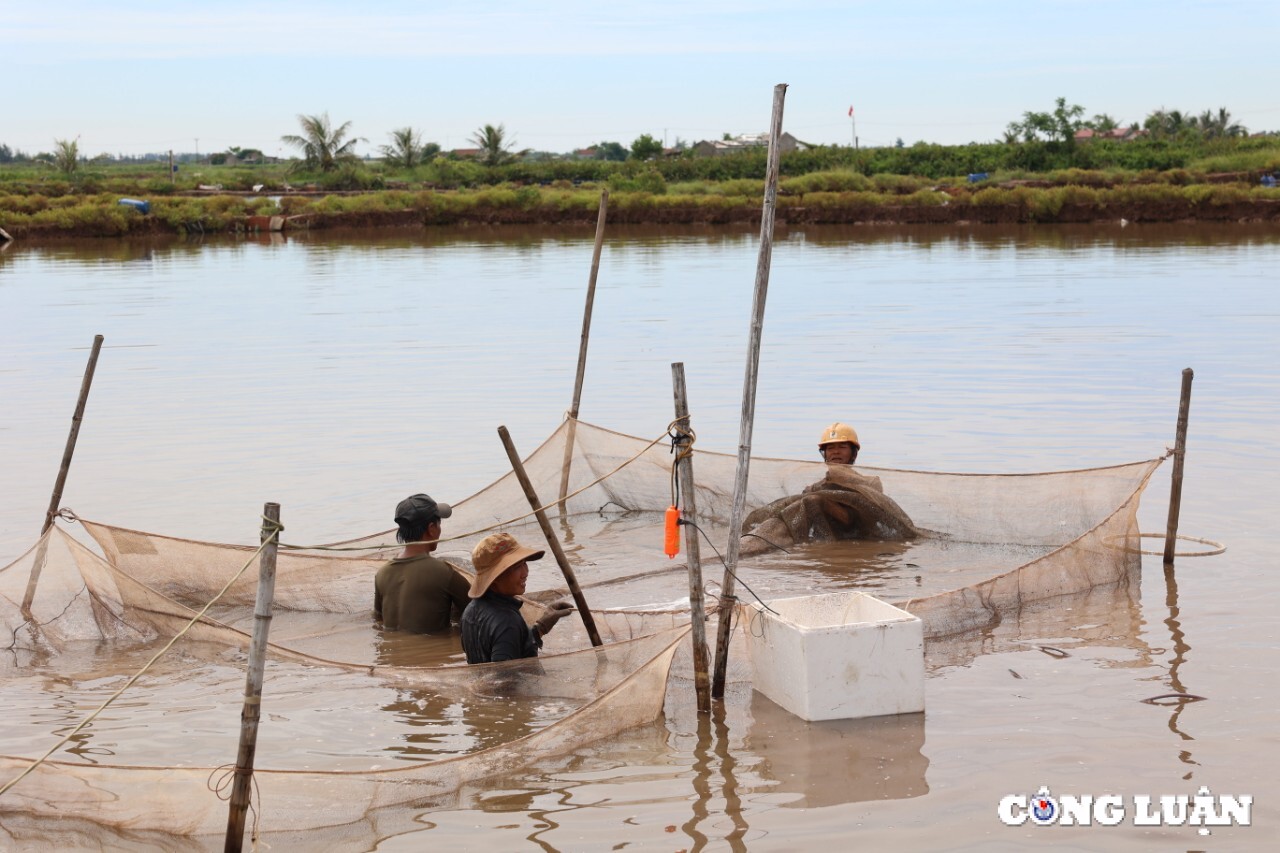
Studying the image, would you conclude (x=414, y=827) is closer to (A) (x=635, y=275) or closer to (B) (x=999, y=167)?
(A) (x=635, y=275)

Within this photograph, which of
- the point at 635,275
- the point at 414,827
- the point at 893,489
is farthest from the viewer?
the point at 635,275

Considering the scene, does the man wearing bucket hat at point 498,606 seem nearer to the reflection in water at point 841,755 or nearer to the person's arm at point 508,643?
the person's arm at point 508,643

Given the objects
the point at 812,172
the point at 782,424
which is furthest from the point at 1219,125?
the point at 782,424

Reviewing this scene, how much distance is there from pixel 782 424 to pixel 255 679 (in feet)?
24.4

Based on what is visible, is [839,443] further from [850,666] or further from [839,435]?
[850,666]

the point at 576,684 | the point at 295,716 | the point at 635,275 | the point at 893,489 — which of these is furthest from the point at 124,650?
the point at 635,275

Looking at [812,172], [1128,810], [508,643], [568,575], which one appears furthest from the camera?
[812,172]

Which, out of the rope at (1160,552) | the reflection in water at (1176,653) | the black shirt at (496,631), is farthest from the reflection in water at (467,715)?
the rope at (1160,552)

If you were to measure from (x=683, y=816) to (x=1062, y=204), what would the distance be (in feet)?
104

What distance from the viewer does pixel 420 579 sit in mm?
5832

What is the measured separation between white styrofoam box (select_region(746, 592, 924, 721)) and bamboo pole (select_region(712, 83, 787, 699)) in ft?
0.58

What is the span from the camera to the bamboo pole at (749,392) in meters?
4.70

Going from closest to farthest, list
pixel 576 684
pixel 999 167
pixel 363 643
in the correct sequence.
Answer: pixel 576 684 < pixel 363 643 < pixel 999 167

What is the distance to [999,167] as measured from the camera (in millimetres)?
46625
